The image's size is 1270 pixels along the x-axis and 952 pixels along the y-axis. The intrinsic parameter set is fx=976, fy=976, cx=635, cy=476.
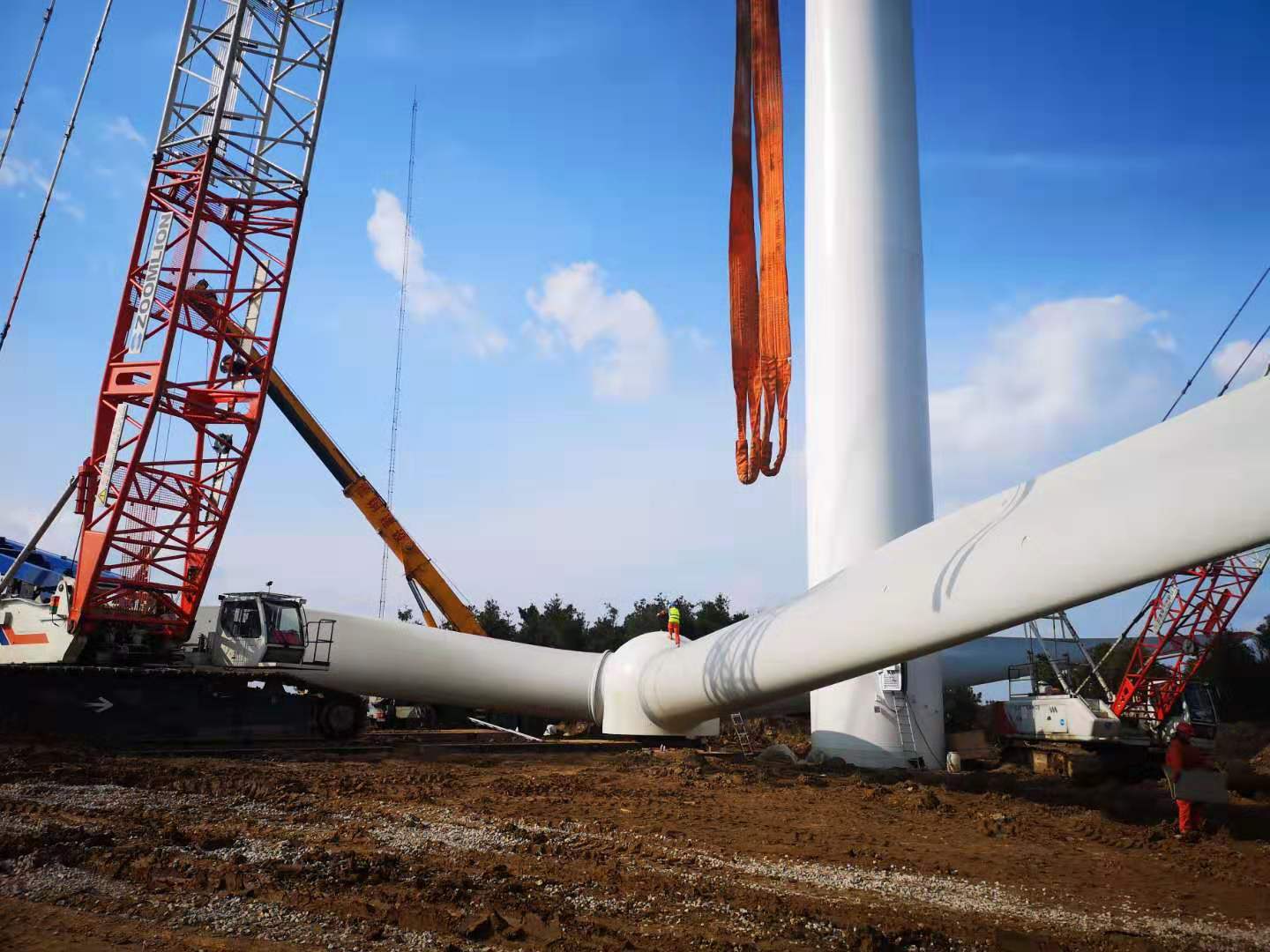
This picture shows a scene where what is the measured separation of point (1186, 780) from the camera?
11.1m

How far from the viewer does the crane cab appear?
18.8 meters

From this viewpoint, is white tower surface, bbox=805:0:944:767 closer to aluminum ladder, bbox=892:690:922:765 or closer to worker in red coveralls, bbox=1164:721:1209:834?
aluminum ladder, bbox=892:690:922:765

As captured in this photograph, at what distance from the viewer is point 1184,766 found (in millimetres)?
Answer: 11297

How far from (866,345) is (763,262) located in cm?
540

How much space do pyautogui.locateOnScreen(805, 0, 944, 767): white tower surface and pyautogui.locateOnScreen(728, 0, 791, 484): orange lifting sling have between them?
4.20 meters

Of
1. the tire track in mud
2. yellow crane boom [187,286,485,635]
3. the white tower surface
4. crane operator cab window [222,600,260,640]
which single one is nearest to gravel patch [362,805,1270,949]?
the tire track in mud

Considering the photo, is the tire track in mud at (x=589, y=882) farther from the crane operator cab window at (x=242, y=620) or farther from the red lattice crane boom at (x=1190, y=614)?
the red lattice crane boom at (x=1190, y=614)

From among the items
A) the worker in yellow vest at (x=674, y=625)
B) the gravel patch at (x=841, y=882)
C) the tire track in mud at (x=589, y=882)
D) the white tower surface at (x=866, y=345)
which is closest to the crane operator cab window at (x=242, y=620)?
the worker in yellow vest at (x=674, y=625)

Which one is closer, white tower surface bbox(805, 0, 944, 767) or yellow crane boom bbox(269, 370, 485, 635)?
white tower surface bbox(805, 0, 944, 767)

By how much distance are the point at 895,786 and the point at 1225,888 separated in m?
5.71

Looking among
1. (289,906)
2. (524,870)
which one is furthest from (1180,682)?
(289,906)

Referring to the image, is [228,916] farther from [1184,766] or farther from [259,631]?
[259,631]

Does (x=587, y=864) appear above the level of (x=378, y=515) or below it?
below

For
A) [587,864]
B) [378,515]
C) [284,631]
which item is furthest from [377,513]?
[587,864]
